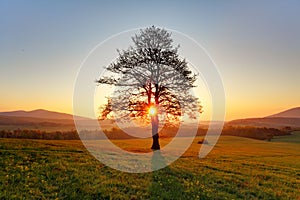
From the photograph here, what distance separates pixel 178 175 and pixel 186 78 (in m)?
17.4

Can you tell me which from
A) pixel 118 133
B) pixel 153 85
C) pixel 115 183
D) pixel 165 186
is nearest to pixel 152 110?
pixel 153 85

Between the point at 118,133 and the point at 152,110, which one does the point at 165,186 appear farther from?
the point at 118,133

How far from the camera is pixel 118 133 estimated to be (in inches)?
2549

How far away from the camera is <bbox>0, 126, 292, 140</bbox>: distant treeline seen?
44.1 metres

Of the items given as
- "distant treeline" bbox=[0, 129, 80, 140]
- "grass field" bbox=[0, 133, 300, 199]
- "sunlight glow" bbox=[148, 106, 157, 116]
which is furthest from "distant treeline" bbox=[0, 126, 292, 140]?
"grass field" bbox=[0, 133, 300, 199]

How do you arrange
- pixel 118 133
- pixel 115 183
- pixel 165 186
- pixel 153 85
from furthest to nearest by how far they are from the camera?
1. pixel 118 133
2. pixel 153 85
3. pixel 165 186
4. pixel 115 183

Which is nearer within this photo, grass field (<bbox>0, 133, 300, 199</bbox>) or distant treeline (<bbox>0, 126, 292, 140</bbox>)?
grass field (<bbox>0, 133, 300, 199</bbox>)

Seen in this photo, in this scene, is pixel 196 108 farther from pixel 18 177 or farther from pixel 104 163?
pixel 18 177

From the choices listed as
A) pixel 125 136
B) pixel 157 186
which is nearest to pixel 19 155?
pixel 157 186

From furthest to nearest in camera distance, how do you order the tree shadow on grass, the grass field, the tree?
the tree
the tree shadow on grass
the grass field

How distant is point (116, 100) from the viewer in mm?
32906

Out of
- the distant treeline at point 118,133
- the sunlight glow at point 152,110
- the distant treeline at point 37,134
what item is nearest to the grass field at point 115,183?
the sunlight glow at point 152,110

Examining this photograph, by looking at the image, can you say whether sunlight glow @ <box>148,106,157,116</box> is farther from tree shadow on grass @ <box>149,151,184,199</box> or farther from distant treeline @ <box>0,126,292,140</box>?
tree shadow on grass @ <box>149,151,184,199</box>

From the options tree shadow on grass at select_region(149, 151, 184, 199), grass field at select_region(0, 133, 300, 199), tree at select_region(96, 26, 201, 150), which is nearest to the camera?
grass field at select_region(0, 133, 300, 199)
